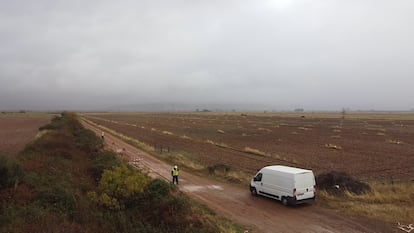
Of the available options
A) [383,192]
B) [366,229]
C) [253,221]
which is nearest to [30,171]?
[253,221]

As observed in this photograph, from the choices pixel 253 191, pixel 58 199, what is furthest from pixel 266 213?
pixel 58 199

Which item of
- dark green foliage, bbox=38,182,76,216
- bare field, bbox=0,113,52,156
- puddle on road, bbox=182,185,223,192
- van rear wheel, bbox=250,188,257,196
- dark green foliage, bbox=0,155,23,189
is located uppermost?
dark green foliage, bbox=0,155,23,189

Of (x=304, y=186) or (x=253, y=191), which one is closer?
(x=304, y=186)

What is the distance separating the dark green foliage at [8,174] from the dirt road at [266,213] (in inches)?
388

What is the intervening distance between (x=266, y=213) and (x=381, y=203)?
6.69m

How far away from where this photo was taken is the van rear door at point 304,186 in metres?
19.9

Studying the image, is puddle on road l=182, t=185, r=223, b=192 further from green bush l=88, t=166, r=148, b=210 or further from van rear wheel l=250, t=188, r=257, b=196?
green bush l=88, t=166, r=148, b=210

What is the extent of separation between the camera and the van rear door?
1994cm

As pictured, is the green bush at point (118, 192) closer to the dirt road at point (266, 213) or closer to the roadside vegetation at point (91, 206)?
the roadside vegetation at point (91, 206)

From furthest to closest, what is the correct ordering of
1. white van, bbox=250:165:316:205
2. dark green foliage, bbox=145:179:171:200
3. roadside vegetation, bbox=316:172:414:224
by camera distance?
white van, bbox=250:165:316:205 → roadside vegetation, bbox=316:172:414:224 → dark green foliage, bbox=145:179:171:200

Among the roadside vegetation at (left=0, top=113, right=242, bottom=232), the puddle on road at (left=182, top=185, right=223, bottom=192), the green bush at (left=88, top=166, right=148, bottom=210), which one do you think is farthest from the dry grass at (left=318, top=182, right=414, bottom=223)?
the green bush at (left=88, top=166, right=148, bottom=210)

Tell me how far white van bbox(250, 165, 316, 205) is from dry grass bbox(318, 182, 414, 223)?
159 centimetres

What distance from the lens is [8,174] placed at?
49.9 ft

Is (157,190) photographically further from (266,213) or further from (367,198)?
(367,198)
